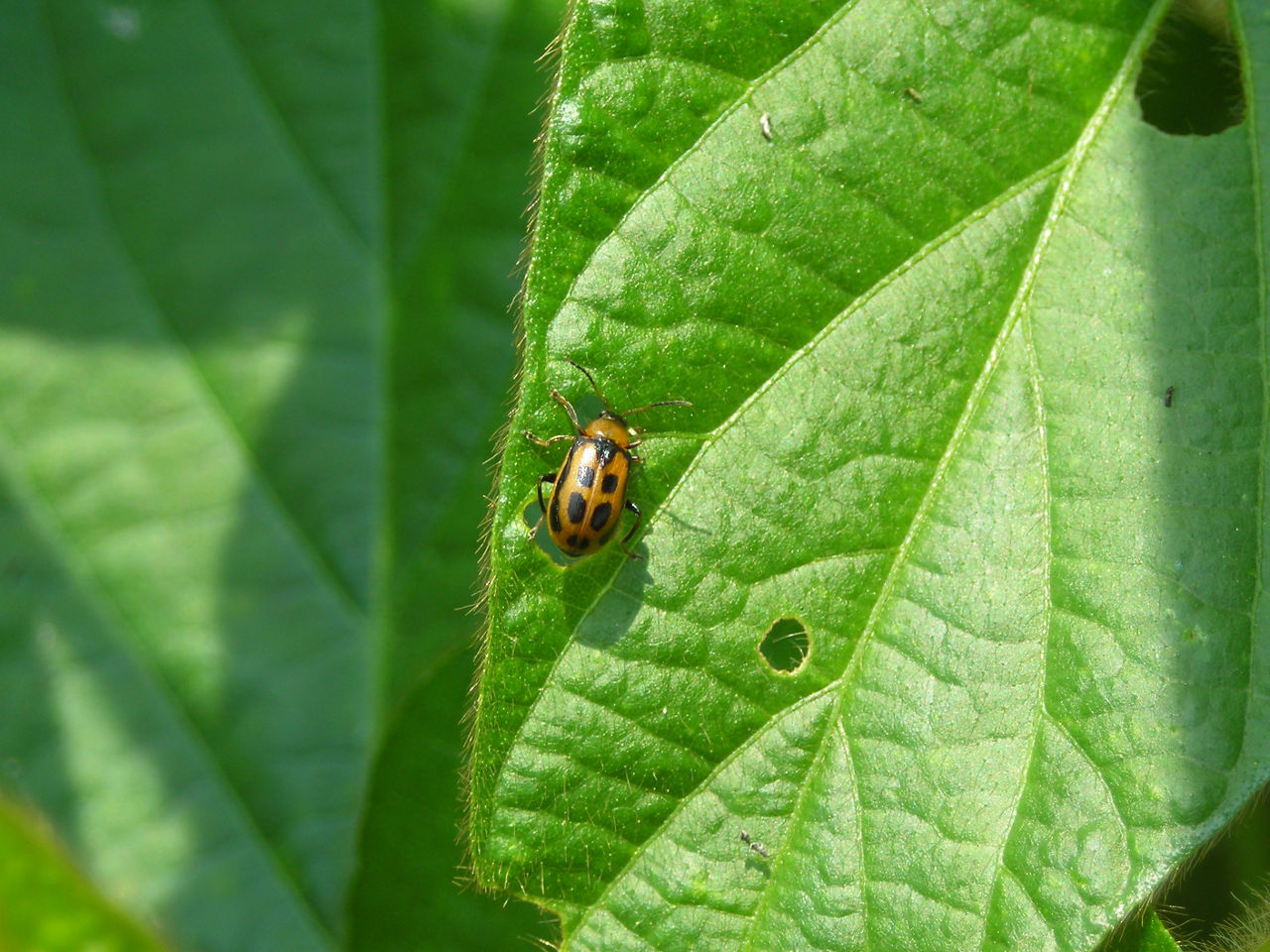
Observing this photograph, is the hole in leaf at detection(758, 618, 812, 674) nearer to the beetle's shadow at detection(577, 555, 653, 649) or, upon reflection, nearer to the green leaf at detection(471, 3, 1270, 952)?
the green leaf at detection(471, 3, 1270, 952)

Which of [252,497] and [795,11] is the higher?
[795,11]

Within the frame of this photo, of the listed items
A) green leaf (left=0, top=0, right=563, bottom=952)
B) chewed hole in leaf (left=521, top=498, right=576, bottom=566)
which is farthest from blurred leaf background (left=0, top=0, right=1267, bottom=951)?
chewed hole in leaf (left=521, top=498, right=576, bottom=566)

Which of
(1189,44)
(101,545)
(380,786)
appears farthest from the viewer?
(101,545)

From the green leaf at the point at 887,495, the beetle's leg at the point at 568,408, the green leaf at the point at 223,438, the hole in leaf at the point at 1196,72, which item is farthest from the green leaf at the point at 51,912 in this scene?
the hole in leaf at the point at 1196,72

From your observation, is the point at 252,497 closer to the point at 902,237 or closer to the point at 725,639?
the point at 725,639

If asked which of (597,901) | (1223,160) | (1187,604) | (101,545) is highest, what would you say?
(1223,160)

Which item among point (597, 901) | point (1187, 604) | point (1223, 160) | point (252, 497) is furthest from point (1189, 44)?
point (252, 497)
